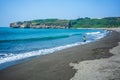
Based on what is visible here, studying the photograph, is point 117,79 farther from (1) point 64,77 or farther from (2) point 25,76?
(2) point 25,76

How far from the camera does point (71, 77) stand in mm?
10000

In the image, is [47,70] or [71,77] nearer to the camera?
[71,77]

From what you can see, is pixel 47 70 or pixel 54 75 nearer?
pixel 54 75

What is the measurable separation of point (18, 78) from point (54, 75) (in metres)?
2.30

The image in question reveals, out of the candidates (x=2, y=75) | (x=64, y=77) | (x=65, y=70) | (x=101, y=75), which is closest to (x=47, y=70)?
(x=65, y=70)

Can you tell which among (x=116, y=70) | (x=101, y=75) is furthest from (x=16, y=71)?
(x=116, y=70)

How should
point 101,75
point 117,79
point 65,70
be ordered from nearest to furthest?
point 117,79, point 101,75, point 65,70

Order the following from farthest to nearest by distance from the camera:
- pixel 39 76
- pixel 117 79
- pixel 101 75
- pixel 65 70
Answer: pixel 65 70, pixel 39 76, pixel 101 75, pixel 117 79

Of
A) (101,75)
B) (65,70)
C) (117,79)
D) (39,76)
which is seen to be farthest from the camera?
(65,70)

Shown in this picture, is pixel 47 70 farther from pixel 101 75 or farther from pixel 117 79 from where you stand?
pixel 117 79

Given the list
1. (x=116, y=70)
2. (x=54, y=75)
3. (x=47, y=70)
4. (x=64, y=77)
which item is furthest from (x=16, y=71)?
(x=116, y=70)

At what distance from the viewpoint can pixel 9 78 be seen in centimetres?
1030

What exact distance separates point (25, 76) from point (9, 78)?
100 cm

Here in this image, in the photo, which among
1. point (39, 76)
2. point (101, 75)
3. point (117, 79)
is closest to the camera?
point (117, 79)
